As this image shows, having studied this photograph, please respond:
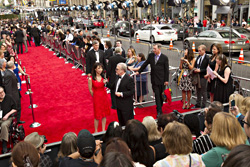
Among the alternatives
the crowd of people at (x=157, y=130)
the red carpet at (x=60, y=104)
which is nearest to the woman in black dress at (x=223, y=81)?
the crowd of people at (x=157, y=130)

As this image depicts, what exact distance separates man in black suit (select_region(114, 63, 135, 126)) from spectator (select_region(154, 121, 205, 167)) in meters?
2.96

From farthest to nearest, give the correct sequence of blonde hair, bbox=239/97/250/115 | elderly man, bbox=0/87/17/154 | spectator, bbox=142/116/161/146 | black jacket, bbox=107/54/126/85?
1. black jacket, bbox=107/54/126/85
2. elderly man, bbox=0/87/17/154
3. blonde hair, bbox=239/97/250/115
4. spectator, bbox=142/116/161/146

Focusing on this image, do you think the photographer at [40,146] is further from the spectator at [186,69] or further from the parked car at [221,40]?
the parked car at [221,40]

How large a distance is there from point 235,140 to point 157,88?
181 inches

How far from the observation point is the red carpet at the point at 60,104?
757 centimetres

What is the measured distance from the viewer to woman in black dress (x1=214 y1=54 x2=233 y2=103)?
6691mm

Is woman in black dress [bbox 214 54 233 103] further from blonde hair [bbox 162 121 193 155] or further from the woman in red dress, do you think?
blonde hair [bbox 162 121 193 155]

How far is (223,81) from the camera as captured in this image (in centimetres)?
674

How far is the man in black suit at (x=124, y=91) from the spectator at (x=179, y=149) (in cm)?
296

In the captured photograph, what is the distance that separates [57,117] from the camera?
8.27 metres

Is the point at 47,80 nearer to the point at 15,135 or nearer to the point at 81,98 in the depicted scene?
the point at 81,98

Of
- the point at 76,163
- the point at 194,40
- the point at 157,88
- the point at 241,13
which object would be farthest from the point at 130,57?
the point at 241,13

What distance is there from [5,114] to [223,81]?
17.4 ft

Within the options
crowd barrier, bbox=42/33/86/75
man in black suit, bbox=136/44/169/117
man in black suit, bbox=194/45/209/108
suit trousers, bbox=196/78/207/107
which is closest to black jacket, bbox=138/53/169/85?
man in black suit, bbox=136/44/169/117
